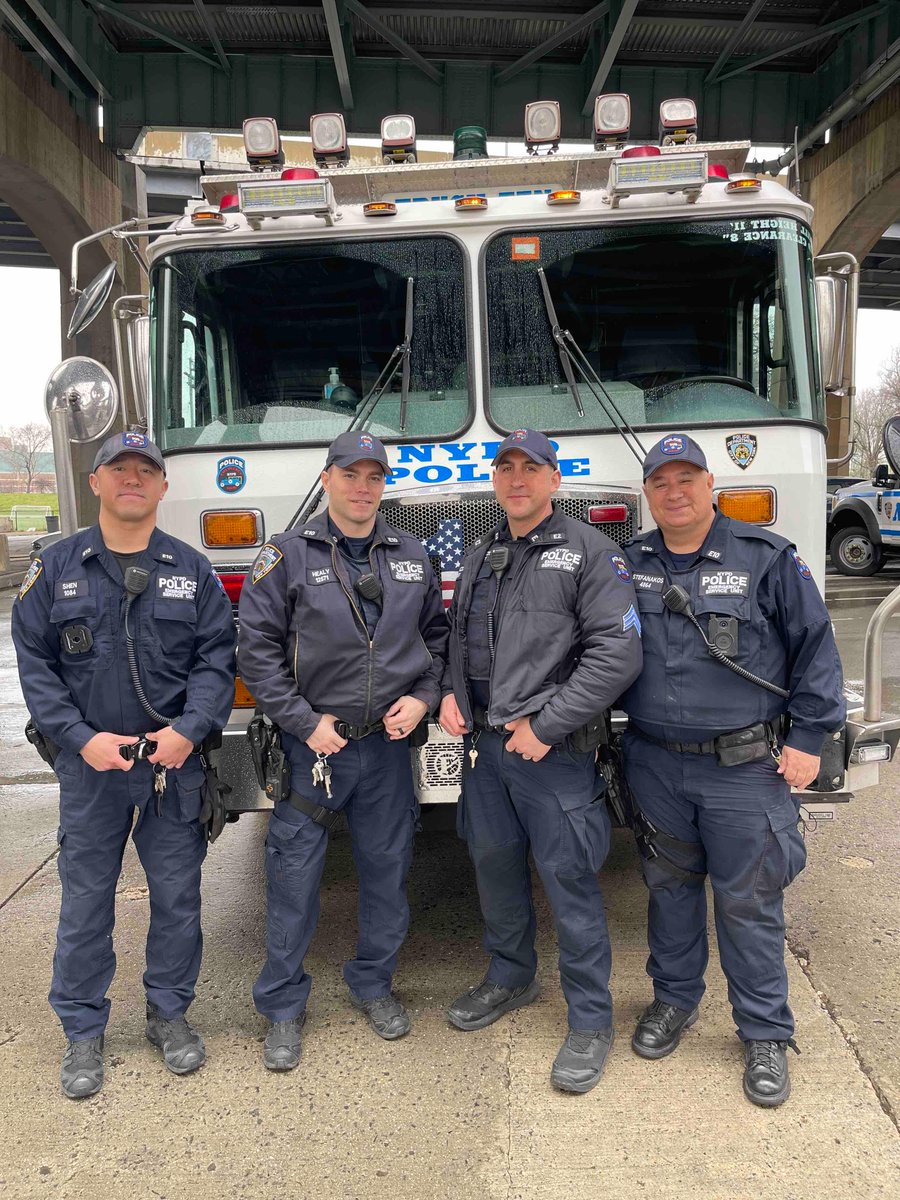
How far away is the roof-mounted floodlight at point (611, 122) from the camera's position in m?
3.96

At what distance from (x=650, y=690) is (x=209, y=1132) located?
1708mm

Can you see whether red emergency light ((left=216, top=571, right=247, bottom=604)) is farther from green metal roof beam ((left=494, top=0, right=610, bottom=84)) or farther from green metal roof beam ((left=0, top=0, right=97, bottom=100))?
green metal roof beam ((left=0, top=0, right=97, bottom=100))

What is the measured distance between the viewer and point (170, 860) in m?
2.92

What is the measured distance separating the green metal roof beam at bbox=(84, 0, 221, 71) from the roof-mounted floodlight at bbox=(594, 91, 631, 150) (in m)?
7.78

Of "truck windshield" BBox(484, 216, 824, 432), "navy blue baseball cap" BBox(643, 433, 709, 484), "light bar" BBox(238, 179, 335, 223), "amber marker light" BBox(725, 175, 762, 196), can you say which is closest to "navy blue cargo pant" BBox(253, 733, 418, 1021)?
"navy blue baseball cap" BBox(643, 433, 709, 484)

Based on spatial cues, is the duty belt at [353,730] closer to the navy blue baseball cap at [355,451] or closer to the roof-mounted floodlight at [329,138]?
the navy blue baseball cap at [355,451]

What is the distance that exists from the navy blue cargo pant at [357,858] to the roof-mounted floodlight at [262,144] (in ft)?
8.05

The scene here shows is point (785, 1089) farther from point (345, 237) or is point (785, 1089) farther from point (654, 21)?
point (654, 21)

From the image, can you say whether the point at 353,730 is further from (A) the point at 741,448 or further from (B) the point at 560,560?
(A) the point at 741,448

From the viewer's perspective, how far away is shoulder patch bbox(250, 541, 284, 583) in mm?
2889

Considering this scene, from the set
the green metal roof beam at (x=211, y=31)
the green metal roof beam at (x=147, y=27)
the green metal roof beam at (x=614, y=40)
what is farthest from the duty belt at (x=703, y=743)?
the green metal roof beam at (x=147, y=27)

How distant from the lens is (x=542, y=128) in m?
4.02

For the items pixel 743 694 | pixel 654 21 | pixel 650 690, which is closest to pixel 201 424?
pixel 650 690

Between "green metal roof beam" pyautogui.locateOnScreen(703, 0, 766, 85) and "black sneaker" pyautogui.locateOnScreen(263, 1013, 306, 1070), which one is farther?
"green metal roof beam" pyautogui.locateOnScreen(703, 0, 766, 85)
